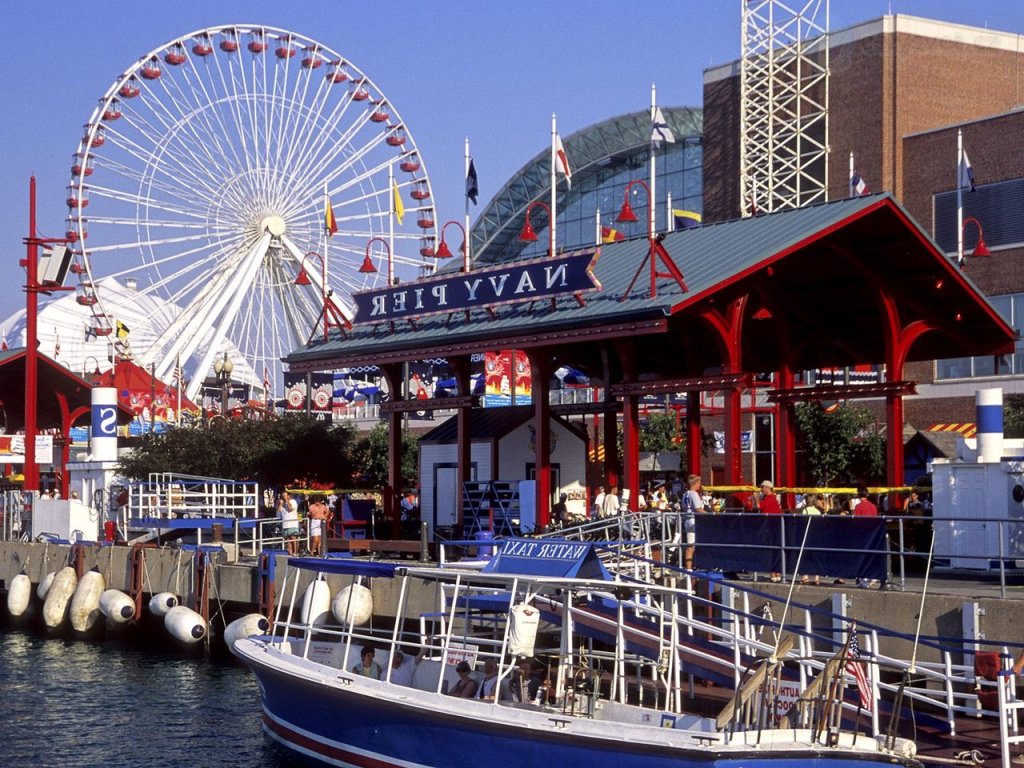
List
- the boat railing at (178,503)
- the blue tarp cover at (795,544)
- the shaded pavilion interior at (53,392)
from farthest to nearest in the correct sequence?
the shaded pavilion interior at (53,392), the boat railing at (178,503), the blue tarp cover at (795,544)

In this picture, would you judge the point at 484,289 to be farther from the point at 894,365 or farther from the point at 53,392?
the point at 53,392

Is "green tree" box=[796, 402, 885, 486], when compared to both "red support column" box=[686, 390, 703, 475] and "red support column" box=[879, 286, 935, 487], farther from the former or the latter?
"red support column" box=[686, 390, 703, 475]

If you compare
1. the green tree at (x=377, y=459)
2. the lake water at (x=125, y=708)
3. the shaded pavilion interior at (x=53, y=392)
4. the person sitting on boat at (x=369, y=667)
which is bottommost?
the lake water at (x=125, y=708)

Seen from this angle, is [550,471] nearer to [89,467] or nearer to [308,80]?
[89,467]

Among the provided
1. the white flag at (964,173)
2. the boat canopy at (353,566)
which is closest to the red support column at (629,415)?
the boat canopy at (353,566)

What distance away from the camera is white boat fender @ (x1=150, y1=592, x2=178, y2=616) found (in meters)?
34.4

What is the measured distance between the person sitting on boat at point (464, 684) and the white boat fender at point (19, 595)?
2303 cm

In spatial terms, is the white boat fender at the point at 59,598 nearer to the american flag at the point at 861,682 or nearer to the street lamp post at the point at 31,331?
the street lamp post at the point at 31,331

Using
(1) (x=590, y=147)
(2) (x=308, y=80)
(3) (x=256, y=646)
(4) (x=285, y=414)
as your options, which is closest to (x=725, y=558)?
(3) (x=256, y=646)

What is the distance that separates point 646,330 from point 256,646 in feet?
38.0

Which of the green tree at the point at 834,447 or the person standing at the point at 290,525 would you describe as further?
the green tree at the point at 834,447

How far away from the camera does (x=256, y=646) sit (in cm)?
2402

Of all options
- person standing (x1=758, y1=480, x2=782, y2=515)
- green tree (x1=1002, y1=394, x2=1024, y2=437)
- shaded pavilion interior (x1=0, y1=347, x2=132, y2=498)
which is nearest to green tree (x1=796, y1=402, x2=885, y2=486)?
green tree (x1=1002, y1=394, x2=1024, y2=437)

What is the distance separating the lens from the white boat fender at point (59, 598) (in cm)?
3712
